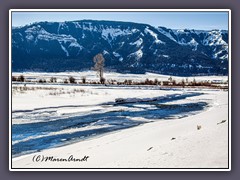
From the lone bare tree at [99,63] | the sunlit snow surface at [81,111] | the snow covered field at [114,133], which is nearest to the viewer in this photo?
the snow covered field at [114,133]

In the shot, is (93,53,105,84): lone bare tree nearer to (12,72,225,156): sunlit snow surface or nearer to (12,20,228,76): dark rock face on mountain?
(12,20,228,76): dark rock face on mountain

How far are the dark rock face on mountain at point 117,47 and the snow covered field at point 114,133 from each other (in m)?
0.57

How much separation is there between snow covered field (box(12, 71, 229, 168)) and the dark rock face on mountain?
574 millimetres

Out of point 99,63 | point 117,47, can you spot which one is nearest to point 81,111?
point 99,63

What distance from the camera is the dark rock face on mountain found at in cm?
881

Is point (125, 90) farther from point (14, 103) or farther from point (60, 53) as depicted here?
point (14, 103)

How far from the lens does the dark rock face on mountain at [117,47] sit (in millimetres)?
8812

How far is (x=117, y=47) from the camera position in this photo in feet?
31.9

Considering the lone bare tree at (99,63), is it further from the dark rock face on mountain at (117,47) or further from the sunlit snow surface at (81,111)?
the sunlit snow surface at (81,111)

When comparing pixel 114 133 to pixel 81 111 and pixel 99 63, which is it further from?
pixel 81 111

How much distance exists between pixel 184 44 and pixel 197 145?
290cm

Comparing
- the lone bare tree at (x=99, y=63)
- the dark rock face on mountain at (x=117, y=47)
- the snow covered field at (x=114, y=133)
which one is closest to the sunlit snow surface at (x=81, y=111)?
the snow covered field at (x=114, y=133)

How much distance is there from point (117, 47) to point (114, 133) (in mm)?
2482
